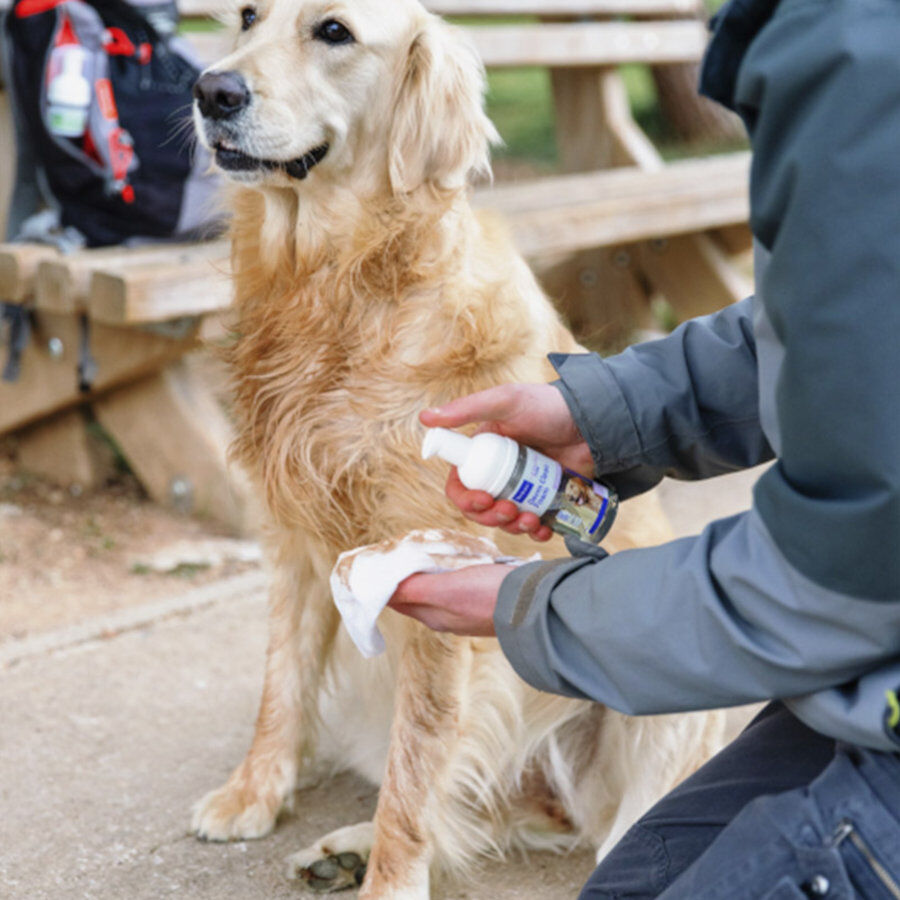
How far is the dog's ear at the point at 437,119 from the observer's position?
7.70 ft

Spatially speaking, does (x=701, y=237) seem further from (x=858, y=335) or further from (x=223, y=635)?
(x=858, y=335)

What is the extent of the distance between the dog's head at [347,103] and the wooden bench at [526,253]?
33 cm

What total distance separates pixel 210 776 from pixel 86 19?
239 cm

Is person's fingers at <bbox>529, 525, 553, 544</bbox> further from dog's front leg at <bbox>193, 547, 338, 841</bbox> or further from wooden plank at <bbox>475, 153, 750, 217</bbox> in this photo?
wooden plank at <bbox>475, 153, 750, 217</bbox>

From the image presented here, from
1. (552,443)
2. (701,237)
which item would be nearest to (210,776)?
(552,443)

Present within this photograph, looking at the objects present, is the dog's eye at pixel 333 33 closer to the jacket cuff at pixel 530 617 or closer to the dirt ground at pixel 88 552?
the jacket cuff at pixel 530 617

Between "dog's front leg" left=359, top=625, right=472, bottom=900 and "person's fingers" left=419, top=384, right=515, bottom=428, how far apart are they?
0.56 m

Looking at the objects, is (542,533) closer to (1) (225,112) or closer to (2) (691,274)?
(1) (225,112)

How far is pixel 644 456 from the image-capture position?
6.34 ft

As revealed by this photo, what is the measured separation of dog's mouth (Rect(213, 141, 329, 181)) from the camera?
7.60ft

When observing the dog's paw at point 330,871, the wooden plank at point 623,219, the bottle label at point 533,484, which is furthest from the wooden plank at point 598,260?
the bottle label at point 533,484

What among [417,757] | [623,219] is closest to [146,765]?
[417,757]

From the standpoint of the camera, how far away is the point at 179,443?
398cm

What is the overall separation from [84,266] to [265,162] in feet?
4.26
